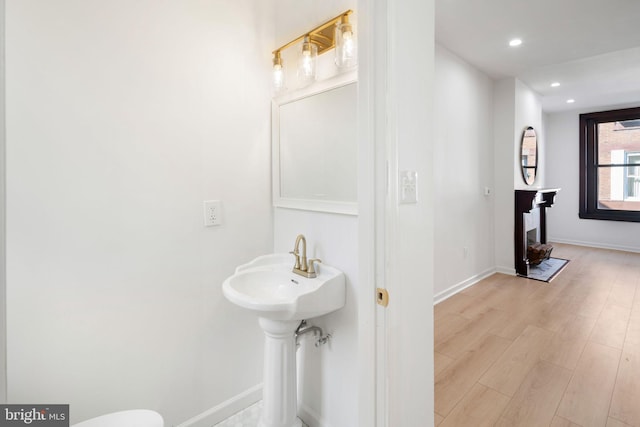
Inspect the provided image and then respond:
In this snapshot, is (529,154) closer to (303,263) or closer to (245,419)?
(303,263)

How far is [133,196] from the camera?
1.42 metres

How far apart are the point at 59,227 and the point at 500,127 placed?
466 centimetres

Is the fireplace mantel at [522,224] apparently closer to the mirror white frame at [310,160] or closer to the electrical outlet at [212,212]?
the mirror white frame at [310,160]

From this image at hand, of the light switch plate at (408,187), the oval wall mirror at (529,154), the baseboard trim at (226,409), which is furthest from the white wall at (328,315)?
the oval wall mirror at (529,154)

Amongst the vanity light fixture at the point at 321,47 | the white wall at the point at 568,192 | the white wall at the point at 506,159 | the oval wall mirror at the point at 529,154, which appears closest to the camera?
the vanity light fixture at the point at 321,47

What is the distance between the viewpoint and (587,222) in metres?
5.85

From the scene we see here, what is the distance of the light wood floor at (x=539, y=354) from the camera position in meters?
1.77

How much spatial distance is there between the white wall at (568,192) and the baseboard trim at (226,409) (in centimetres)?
666

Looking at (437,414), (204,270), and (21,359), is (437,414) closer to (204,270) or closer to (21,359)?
(204,270)

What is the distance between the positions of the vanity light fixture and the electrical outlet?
742 mm

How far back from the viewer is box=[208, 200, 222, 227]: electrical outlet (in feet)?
5.38

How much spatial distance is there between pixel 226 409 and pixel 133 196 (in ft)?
4.05

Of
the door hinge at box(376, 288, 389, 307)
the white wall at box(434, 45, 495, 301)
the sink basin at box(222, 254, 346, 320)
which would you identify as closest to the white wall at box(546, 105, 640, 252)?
the white wall at box(434, 45, 495, 301)

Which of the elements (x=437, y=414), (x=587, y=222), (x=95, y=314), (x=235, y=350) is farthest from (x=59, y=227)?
(x=587, y=222)
